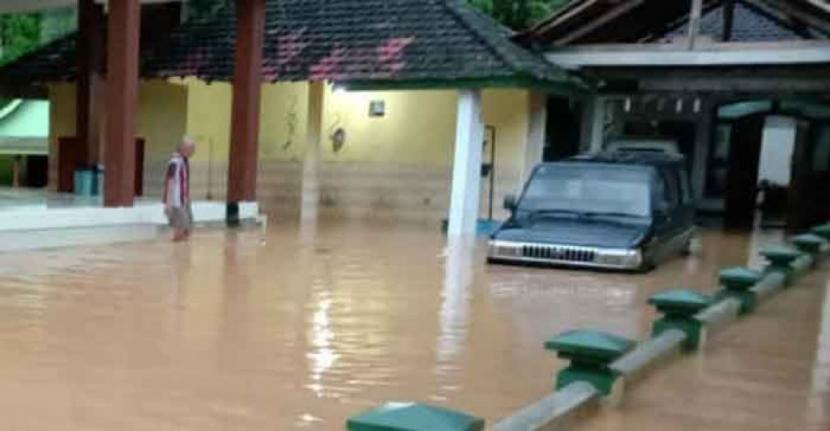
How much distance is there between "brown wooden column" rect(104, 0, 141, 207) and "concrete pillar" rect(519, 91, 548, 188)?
8551 mm

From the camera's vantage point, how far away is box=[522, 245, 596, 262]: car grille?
12.8m

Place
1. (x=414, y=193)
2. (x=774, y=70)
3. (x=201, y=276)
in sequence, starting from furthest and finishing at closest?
(x=414, y=193), (x=774, y=70), (x=201, y=276)

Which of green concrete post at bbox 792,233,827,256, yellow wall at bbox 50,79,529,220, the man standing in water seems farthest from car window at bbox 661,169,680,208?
the man standing in water

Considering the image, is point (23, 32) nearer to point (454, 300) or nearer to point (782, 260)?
point (454, 300)

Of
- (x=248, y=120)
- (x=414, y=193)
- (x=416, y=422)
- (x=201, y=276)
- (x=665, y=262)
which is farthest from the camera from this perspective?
(x=414, y=193)

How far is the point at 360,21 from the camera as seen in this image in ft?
67.2

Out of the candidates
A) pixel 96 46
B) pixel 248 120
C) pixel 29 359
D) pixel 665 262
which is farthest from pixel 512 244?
pixel 96 46

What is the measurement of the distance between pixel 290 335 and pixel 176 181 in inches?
266

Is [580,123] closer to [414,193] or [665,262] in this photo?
[414,193]

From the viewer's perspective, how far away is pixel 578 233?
514 inches

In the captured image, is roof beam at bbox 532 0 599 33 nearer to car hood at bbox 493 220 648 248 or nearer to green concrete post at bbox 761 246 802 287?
car hood at bbox 493 220 648 248

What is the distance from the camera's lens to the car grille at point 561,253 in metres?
12.8

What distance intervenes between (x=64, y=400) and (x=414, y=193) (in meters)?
15.8

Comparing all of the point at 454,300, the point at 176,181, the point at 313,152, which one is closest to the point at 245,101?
the point at 176,181
